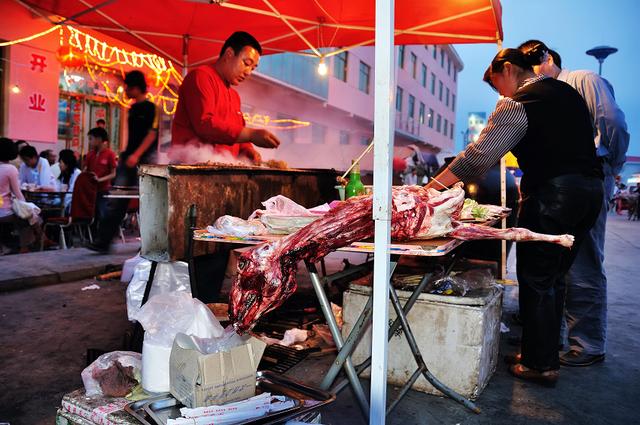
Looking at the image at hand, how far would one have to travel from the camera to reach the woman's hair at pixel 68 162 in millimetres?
9562

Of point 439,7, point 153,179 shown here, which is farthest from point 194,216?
point 439,7

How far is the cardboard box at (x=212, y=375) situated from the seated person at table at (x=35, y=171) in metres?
8.30

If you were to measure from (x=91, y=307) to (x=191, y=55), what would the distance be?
4874 mm

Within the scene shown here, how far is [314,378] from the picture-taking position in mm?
3307

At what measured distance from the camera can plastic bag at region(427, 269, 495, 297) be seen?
3.23m

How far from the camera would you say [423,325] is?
3137 mm

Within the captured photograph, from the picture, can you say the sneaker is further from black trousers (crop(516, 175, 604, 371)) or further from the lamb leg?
the lamb leg

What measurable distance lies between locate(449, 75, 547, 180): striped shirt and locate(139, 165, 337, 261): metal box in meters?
1.54

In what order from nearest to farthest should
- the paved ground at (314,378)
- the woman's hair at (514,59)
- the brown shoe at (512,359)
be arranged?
the paved ground at (314,378) → the woman's hair at (514,59) → the brown shoe at (512,359)

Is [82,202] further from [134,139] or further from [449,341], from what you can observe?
[449,341]

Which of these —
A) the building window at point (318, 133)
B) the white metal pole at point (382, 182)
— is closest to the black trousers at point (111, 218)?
the white metal pole at point (382, 182)

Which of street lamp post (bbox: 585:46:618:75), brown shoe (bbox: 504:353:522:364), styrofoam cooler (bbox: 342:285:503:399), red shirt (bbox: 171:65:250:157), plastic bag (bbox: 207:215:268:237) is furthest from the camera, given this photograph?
street lamp post (bbox: 585:46:618:75)

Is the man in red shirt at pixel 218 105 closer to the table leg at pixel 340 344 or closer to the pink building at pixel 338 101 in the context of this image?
the table leg at pixel 340 344

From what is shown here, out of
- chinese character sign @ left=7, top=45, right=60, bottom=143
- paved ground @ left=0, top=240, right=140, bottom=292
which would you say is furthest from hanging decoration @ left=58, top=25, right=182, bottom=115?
paved ground @ left=0, top=240, right=140, bottom=292
